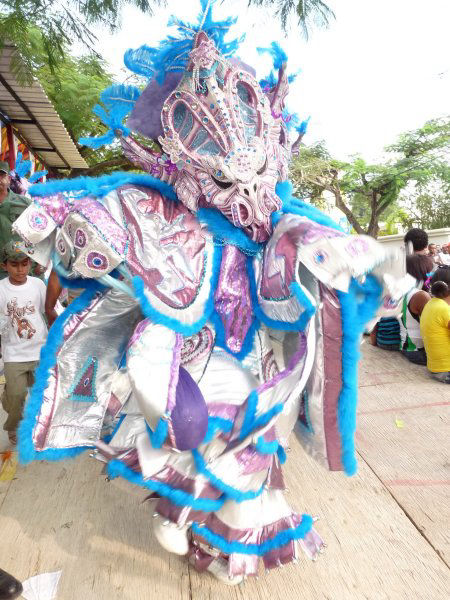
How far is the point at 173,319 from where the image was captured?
1.71m

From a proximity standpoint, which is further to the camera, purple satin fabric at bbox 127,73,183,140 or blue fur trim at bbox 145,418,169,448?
purple satin fabric at bbox 127,73,183,140

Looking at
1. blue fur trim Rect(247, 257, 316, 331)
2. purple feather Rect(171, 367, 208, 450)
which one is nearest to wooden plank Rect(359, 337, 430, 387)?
blue fur trim Rect(247, 257, 316, 331)

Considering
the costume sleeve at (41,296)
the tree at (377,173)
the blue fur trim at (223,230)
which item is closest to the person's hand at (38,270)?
the costume sleeve at (41,296)

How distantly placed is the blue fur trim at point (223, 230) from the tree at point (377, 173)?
1907 centimetres

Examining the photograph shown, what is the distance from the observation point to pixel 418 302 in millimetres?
4645

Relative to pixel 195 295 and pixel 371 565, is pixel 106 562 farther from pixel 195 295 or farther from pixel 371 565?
pixel 195 295

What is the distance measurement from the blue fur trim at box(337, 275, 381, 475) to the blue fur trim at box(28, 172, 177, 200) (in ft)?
2.56

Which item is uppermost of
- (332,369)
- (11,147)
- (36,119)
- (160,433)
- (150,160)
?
(36,119)

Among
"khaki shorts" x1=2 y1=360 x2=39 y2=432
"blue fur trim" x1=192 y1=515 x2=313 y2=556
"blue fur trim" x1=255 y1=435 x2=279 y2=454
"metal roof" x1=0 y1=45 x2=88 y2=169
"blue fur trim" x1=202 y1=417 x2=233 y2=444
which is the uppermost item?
"metal roof" x1=0 y1=45 x2=88 y2=169

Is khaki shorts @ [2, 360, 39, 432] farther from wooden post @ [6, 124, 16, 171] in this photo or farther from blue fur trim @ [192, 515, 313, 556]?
wooden post @ [6, 124, 16, 171]

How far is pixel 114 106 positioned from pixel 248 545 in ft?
5.91

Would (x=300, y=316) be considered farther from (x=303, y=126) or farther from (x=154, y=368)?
(x=303, y=126)

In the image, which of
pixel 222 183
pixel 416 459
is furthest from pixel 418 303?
pixel 222 183

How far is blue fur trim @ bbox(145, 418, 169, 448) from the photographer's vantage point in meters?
1.61
